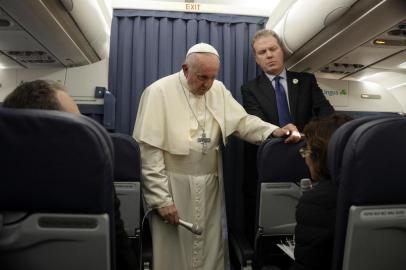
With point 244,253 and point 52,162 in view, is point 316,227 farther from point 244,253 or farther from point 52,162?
point 52,162

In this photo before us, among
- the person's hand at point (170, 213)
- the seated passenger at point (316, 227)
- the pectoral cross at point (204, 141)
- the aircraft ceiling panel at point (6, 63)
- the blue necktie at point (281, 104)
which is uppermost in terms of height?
the aircraft ceiling panel at point (6, 63)

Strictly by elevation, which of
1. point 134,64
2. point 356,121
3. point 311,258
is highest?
point 134,64

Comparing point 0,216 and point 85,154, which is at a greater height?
point 85,154

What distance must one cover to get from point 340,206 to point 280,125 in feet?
5.25

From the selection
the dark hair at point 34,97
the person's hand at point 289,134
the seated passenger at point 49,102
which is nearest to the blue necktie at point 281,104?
the person's hand at point 289,134

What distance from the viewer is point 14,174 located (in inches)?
41.6

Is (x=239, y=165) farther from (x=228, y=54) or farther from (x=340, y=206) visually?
(x=340, y=206)

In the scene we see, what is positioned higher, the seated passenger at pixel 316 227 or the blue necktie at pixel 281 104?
the blue necktie at pixel 281 104

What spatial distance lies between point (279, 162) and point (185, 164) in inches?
28.5

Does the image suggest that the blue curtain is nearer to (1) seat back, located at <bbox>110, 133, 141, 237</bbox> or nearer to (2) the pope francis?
(2) the pope francis

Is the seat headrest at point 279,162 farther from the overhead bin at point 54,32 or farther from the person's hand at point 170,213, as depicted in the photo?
the overhead bin at point 54,32

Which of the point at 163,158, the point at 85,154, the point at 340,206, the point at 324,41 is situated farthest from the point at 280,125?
the point at 85,154

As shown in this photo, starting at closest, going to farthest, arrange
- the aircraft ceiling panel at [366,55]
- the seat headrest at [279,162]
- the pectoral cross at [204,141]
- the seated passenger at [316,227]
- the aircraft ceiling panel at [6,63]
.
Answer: the seated passenger at [316,227]
the seat headrest at [279,162]
the pectoral cross at [204,141]
the aircraft ceiling panel at [366,55]
the aircraft ceiling panel at [6,63]

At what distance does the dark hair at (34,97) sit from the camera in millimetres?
1272
